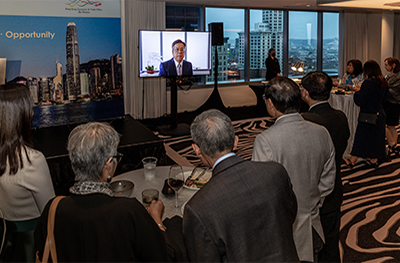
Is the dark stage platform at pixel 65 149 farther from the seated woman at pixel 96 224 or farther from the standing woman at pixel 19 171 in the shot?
the seated woman at pixel 96 224

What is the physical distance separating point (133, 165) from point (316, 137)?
2.41 m

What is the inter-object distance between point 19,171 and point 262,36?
28.1 ft

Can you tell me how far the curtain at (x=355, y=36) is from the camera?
1022cm

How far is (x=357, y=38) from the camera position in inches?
412

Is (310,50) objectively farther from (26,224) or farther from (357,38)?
(26,224)

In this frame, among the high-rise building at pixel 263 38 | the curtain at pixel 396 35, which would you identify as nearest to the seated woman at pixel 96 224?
the high-rise building at pixel 263 38

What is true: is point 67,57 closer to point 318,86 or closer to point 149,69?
point 149,69

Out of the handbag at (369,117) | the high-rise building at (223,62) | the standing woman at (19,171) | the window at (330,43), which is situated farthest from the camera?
the window at (330,43)

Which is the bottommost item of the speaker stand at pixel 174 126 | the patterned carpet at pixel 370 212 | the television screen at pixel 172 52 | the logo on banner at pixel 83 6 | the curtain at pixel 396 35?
the patterned carpet at pixel 370 212

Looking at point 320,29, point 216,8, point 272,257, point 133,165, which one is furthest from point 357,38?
point 272,257

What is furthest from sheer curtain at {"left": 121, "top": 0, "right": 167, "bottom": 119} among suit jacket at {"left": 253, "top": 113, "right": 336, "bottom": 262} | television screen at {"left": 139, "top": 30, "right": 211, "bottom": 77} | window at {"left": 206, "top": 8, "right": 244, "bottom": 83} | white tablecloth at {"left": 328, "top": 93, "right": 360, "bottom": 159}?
suit jacket at {"left": 253, "top": 113, "right": 336, "bottom": 262}

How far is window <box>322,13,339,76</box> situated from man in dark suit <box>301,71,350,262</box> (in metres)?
8.84

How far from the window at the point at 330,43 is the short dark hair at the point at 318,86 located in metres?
8.81

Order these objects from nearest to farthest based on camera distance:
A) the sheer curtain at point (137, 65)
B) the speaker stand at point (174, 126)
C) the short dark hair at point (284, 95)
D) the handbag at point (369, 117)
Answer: the short dark hair at point (284, 95)
the handbag at point (369, 117)
the speaker stand at point (174, 126)
the sheer curtain at point (137, 65)
